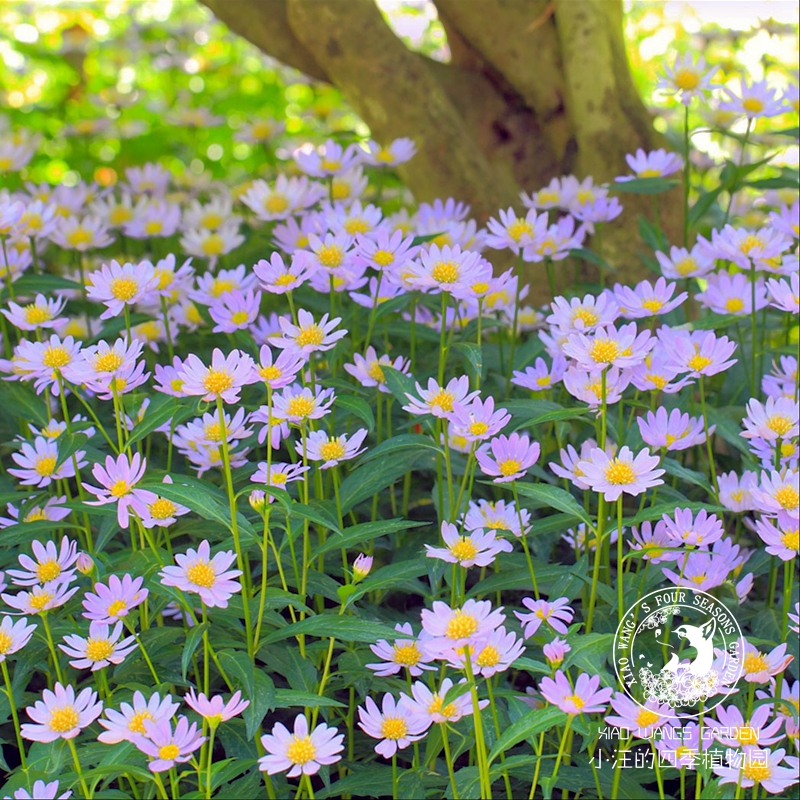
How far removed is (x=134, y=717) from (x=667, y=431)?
2.09ft

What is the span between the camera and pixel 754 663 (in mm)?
1013

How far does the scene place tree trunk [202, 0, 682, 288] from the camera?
2045mm

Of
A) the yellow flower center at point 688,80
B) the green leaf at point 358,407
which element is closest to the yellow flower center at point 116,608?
the green leaf at point 358,407

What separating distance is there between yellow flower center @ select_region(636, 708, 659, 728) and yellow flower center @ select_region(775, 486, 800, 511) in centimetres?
27

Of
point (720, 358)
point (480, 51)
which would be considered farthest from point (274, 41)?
point (720, 358)

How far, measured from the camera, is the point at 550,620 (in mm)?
1006

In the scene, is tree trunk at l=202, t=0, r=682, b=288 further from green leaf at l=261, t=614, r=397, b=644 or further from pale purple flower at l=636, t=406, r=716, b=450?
green leaf at l=261, t=614, r=397, b=644

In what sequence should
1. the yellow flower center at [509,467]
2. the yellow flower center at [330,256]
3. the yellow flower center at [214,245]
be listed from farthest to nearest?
1. the yellow flower center at [214,245]
2. the yellow flower center at [330,256]
3. the yellow flower center at [509,467]

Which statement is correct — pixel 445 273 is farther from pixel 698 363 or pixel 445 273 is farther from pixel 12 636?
pixel 12 636

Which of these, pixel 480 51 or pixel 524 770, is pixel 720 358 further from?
pixel 480 51

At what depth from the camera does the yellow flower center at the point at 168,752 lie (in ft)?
2.80

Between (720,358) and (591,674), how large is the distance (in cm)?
40

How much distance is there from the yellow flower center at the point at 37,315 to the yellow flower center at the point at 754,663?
0.94m

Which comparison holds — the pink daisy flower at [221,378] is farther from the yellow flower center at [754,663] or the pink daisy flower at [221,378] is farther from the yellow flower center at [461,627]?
the yellow flower center at [754,663]
